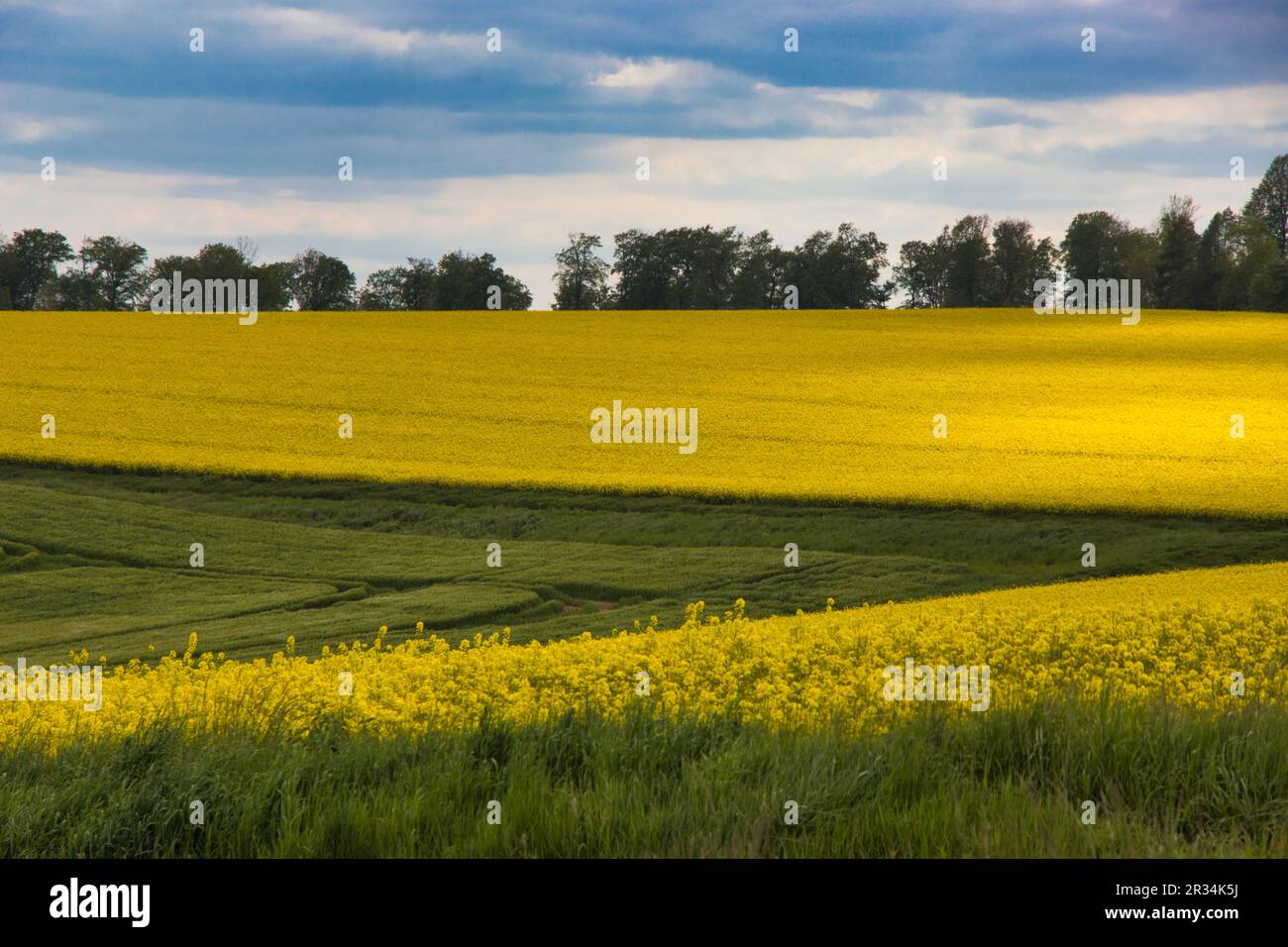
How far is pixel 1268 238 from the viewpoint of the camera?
9350 centimetres

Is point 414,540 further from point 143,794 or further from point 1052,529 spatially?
point 143,794

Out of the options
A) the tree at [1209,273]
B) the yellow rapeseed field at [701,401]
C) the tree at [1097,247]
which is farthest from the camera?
the tree at [1097,247]

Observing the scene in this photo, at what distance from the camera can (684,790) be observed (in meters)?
5.17

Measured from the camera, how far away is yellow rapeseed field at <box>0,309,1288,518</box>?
3400 centimetres

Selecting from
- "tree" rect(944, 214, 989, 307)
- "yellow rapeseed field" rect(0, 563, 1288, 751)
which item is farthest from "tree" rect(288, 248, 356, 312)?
"yellow rapeseed field" rect(0, 563, 1288, 751)

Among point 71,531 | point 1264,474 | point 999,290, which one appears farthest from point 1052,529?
point 999,290

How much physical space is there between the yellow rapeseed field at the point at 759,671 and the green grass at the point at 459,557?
21.4ft

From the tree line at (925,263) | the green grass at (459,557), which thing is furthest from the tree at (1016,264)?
the green grass at (459,557)

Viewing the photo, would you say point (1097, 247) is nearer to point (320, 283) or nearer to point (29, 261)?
point (320, 283)

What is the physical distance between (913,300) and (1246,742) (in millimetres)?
99647

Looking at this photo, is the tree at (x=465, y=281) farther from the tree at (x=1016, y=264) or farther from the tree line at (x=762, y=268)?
the tree at (x=1016, y=264)

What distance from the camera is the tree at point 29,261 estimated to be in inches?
3935

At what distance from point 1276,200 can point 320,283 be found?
3169 inches

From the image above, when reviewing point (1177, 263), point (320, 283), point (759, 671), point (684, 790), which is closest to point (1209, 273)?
point (1177, 263)
